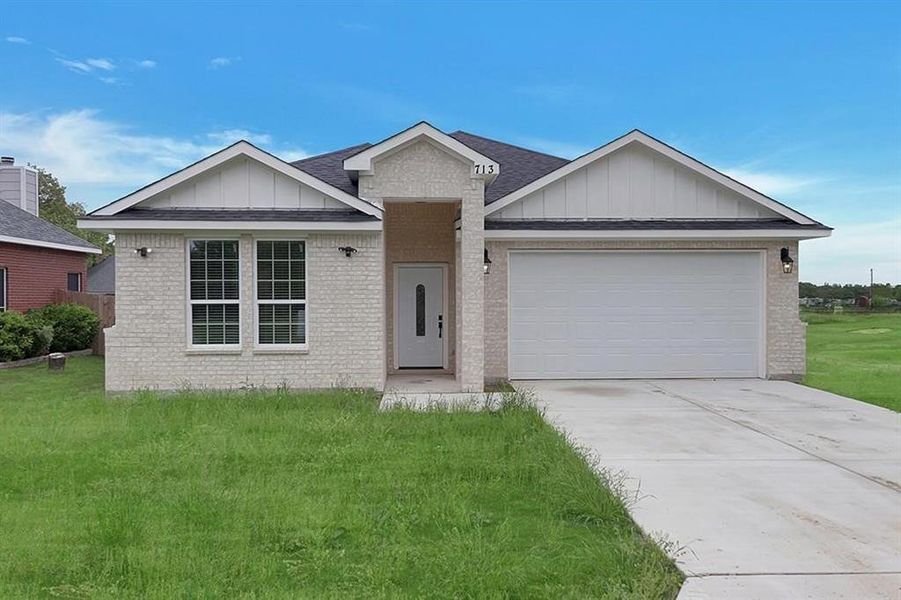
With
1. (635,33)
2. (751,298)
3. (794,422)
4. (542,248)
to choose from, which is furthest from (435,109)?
Answer: (794,422)

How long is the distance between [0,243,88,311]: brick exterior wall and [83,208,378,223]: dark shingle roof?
36.6 feet

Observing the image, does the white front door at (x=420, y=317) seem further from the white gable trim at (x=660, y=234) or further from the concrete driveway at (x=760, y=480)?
the concrete driveway at (x=760, y=480)

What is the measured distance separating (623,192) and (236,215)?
7.45 meters

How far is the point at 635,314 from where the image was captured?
45.2 ft

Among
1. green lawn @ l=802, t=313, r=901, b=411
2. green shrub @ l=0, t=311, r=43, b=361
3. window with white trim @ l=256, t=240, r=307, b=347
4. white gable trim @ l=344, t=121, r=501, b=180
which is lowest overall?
green lawn @ l=802, t=313, r=901, b=411

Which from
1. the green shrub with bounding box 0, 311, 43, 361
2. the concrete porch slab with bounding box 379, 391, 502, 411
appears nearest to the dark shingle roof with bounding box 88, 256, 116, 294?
the green shrub with bounding box 0, 311, 43, 361

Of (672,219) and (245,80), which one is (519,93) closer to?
(245,80)

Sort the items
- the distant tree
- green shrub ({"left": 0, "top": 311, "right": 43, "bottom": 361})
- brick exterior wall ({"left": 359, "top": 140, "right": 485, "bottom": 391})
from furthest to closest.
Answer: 1. the distant tree
2. green shrub ({"left": 0, "top": 311, "right": 43, "bottom": 361})
3. brick exterior wall ({"left": 359, "top": 140, "right": 485, "bottom": 391})

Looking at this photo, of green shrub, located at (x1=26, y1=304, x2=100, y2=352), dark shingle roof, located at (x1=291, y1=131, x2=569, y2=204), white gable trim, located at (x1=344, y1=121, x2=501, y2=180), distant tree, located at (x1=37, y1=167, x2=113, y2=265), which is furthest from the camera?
distant tree, located at (x1=37, y1=167, x2=113, y2=265)

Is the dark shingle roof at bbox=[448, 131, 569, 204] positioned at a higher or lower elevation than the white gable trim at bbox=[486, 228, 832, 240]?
higher

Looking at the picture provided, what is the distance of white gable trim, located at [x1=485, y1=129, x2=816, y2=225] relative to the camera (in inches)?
527

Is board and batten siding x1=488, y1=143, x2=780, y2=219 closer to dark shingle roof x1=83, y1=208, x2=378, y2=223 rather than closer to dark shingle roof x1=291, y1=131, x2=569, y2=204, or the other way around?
dark shingle roof x1=291, y1=131, x2=569, y2=204

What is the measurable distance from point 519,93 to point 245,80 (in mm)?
8905

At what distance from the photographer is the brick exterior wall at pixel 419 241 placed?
48.3ft
